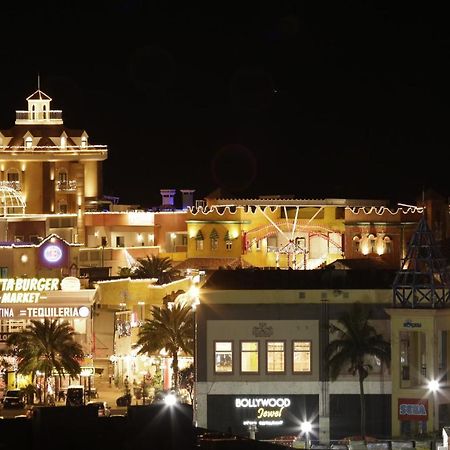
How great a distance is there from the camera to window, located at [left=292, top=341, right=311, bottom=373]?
62.6 metres

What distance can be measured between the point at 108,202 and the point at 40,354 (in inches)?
2144

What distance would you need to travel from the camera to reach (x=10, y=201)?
11319 cm

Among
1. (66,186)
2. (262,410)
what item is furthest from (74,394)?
(66,186)

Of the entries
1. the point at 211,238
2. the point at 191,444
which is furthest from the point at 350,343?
the point at 211,238

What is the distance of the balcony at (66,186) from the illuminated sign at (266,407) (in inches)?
2393

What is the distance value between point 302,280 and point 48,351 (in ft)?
47.8

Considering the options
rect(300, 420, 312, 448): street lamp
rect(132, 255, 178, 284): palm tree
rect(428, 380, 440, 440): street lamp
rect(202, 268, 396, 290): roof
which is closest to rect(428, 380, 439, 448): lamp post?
rect(428, 380, 440, 440): street lamp

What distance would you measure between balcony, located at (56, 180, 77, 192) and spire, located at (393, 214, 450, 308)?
2421 inches

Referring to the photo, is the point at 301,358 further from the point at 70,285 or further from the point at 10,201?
the point at 10,201

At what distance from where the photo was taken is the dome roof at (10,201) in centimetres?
11104

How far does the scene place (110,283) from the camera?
86625 millimetres

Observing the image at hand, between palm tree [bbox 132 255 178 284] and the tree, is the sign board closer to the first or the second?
the tree

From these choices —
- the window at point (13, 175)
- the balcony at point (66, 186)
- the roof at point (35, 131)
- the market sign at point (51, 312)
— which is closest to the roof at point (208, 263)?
the balcony at point (66, 186)

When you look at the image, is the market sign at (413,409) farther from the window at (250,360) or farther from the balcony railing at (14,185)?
the balcony railing at (14,185)
